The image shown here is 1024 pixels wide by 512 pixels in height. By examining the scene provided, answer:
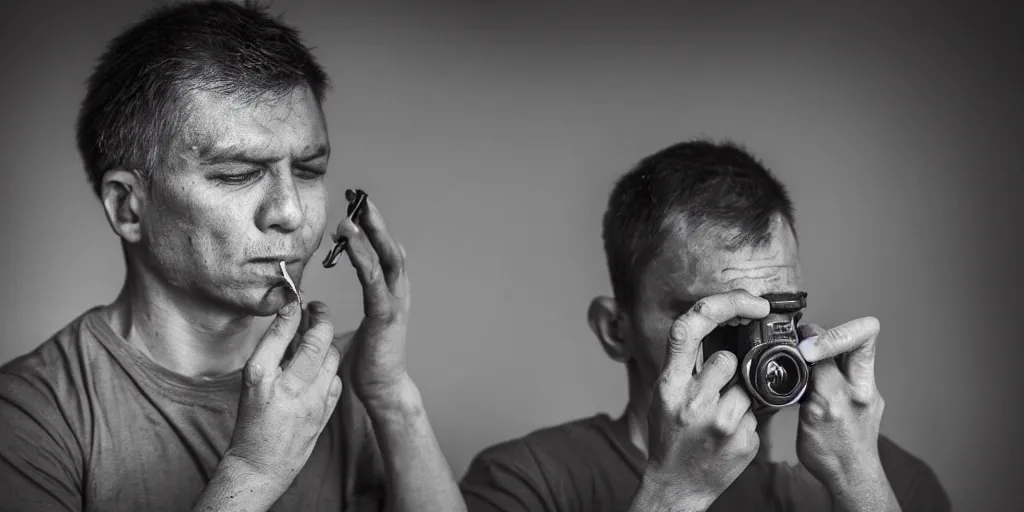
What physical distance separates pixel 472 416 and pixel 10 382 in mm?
1236

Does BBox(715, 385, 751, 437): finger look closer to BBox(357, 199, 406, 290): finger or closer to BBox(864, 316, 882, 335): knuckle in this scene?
BBox(864, 316, 882, 335): knuckle

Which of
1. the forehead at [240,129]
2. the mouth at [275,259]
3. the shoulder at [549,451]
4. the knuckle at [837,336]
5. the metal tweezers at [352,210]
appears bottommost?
the shoulder at [549,451]

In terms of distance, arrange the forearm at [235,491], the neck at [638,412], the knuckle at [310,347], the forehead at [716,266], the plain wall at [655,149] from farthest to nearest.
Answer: the plain wall at [655,149]
the neck at [638,412]
the forehead at [716,266]
the knuckle at [310,347]
the forearm at [235,491]

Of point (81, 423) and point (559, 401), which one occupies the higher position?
point (81, 423)

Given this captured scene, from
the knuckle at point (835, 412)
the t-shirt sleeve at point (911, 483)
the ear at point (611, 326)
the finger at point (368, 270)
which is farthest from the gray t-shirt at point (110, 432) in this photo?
the t-shirt sleeve at point (911, 483)

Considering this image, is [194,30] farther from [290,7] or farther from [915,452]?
[915,452]

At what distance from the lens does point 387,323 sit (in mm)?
1891

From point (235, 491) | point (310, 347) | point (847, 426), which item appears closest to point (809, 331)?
point (847, 426)

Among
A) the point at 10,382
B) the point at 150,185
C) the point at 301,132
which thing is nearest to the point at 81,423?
the point at 10,382

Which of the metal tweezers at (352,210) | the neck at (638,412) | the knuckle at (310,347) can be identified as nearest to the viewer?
the knuckle at (310,347)

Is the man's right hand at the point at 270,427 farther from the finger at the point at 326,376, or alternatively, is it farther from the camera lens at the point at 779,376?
the camera lens at the point at 779,376

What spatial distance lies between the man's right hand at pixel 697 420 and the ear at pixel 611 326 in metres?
0.31

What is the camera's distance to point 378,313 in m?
1.88

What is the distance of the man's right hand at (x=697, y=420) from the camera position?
69.4 inches
